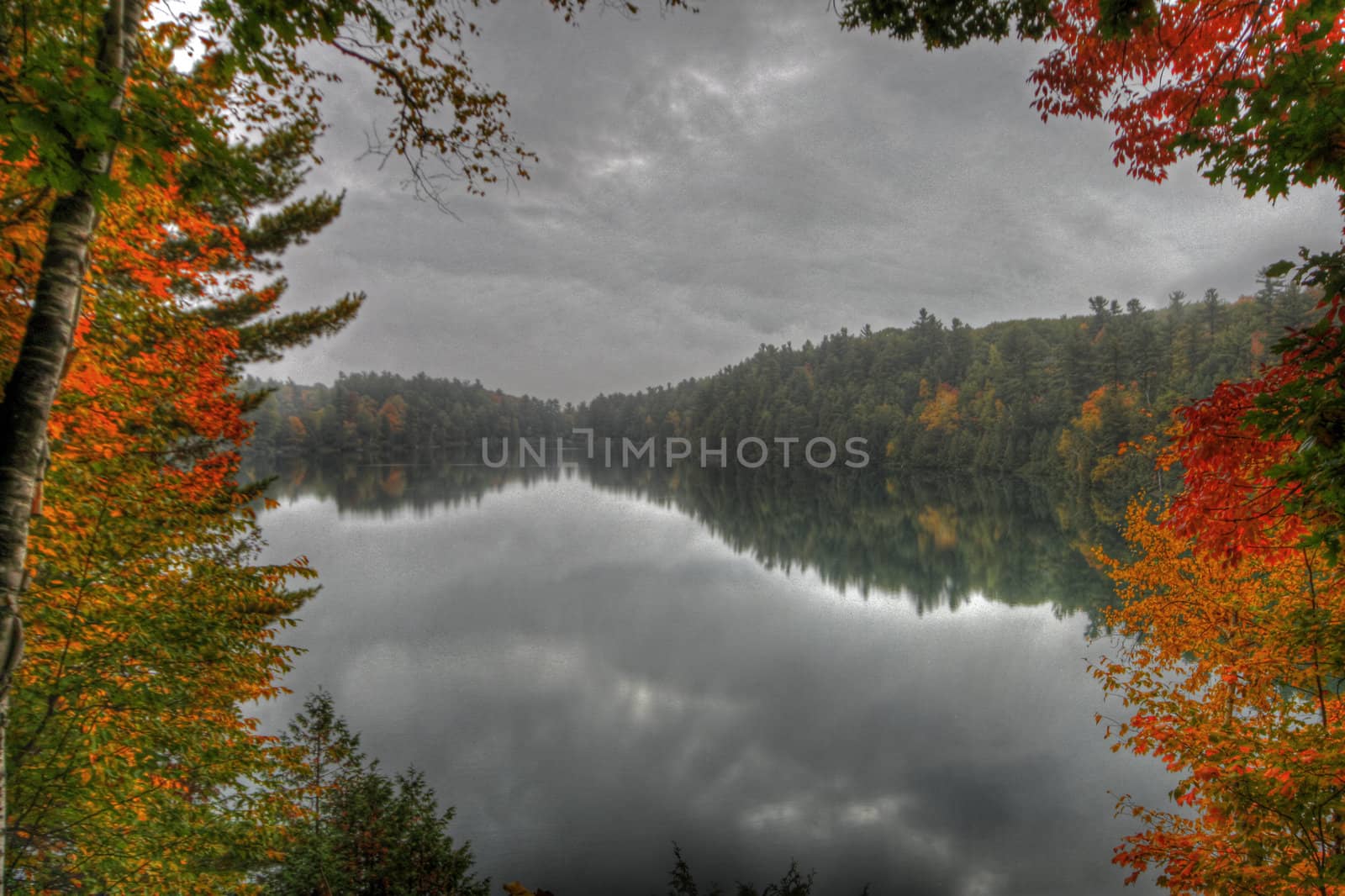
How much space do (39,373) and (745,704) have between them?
1690 centimetres

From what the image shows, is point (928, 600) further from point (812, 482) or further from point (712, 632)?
point (812, 482)

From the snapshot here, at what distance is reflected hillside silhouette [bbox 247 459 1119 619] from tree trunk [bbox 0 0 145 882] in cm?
728

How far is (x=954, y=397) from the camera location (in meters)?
94.8

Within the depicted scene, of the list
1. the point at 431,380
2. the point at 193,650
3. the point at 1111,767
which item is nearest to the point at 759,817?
the point at 1111,767

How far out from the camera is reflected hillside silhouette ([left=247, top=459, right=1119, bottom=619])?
28875mm

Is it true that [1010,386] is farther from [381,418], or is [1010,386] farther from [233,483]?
[381,418]

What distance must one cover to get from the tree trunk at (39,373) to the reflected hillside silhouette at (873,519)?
728 cm

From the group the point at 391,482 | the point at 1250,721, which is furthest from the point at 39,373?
the point at 391,482

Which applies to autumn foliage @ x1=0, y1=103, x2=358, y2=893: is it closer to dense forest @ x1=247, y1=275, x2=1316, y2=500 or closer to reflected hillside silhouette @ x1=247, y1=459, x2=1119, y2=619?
reflected hillside silhouette @ x1=247, y1=459, x2=1119, y2=619

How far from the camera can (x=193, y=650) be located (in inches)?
181

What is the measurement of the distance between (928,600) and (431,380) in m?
181

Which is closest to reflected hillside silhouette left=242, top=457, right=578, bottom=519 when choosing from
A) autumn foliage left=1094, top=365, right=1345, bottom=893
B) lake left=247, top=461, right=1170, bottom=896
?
lake left=247, top=461, right=1170, bottom=896

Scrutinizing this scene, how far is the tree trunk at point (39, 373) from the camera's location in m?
2.44
